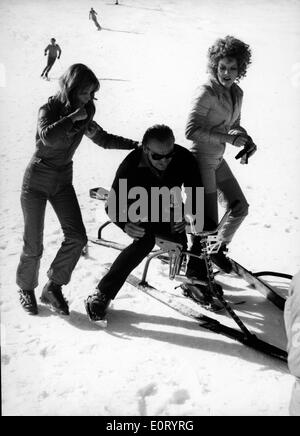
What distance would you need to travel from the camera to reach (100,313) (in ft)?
12.1

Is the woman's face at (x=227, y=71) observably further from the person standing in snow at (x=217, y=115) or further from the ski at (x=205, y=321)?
the ski at (x=205, y=321)

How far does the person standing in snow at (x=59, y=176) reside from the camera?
330cm

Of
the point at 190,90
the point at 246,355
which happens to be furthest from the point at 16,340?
the point at 190,90

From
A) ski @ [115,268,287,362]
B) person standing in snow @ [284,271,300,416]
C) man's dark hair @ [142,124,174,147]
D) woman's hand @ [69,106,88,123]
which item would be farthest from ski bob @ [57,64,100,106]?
person standing in snow @ [284,271,300,416]

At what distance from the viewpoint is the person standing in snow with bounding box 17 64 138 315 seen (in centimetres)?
330

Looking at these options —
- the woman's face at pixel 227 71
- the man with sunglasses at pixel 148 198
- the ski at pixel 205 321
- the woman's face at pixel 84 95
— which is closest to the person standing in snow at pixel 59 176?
the woman's face at pixel 84 95

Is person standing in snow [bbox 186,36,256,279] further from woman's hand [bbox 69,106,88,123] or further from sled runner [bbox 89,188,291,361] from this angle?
woman's hand [bbox 69,106,88,123]

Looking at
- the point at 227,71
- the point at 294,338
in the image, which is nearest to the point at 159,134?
the point at 227,71

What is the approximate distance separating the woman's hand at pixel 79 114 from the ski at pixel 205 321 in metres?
1.66

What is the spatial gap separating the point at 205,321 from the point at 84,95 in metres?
2.04

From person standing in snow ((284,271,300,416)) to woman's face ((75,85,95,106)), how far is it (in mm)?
2002

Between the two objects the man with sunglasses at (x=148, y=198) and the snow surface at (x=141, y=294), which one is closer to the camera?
the snow surface at (x=141, y=294)
